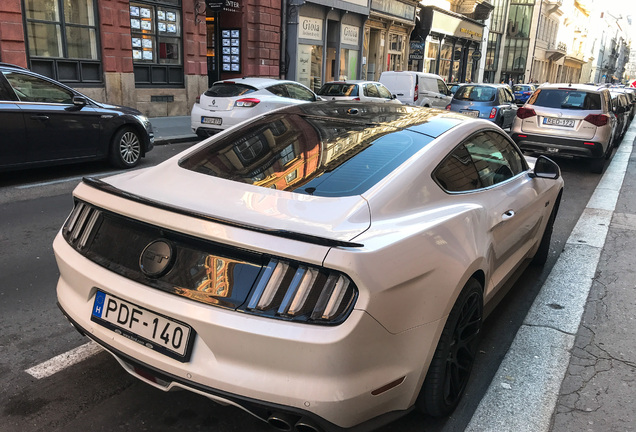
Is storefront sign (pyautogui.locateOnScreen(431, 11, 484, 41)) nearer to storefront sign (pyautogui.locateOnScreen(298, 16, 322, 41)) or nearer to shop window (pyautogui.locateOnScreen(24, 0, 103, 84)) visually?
storefront sign (pyautogui.locateOnScreen(298, 16, 322, 41))

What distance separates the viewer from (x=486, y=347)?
3539 mm

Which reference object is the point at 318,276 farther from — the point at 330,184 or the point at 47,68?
the point at 47,68

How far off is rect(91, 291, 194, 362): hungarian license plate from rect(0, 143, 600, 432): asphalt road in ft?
1.87

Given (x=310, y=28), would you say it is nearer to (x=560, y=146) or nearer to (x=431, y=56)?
(x=560, y=146)

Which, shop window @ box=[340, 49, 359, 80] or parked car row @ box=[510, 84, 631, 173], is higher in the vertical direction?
shop window @ box=[340, 49, 359, 80]

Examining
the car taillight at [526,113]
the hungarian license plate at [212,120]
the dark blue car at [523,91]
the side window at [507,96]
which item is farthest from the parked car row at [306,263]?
the dark blue car at [523,91]

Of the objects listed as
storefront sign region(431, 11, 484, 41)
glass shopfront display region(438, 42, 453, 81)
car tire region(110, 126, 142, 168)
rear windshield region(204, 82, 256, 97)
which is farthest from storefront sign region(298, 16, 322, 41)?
glass shopfront display region(438, 42, 453, 81)

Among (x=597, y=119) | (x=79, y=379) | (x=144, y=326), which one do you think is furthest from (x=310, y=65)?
(x=144, y=326)

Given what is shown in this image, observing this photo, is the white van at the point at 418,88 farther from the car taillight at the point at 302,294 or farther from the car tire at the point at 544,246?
the car taillight at the point at 302,294

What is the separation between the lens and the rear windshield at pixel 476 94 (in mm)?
16422

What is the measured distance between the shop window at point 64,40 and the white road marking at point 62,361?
1236 centimetres

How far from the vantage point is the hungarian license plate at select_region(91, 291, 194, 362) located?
6.97 feet

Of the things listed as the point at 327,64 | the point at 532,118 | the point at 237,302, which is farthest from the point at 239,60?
the point at 237,302

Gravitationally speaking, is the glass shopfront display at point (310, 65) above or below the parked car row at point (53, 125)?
above
